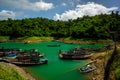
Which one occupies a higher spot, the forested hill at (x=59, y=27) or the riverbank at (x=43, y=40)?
the forested hill at (x=59, y=27)

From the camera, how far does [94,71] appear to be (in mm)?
44531

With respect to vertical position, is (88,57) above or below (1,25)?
below

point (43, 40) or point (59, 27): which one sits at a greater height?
point (59, 27)

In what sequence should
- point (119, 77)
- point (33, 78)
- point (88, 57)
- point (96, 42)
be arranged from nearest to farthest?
point (119, 77) → point (33, 78) → point (88, 57) → point (96, 42)

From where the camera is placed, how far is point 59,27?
Result: 16125 cm

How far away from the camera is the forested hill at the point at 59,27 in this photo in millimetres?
124688

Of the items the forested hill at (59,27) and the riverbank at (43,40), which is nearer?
the riverbank at (43,40)

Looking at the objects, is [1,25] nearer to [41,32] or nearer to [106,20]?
[41,32]

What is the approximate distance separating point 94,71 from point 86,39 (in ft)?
260

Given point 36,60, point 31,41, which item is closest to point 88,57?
point 36,60

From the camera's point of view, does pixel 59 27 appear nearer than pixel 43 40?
No

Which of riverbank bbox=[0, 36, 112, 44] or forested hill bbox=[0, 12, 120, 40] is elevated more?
forested hill bbox=[0, 12, 120, 40]

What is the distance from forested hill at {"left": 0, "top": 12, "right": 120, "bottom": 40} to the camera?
125 m

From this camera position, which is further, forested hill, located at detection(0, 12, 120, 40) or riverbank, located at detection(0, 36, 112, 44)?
forested hill, located at detection(0, 12, 120, 40)
